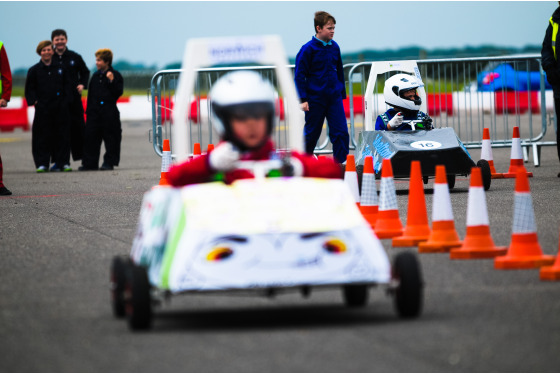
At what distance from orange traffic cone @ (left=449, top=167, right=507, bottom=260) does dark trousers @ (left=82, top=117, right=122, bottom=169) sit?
11675mm

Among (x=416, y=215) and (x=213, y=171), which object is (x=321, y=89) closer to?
(x=416, y=215)

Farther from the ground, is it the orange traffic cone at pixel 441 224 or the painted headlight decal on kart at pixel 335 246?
the painted headlight decal on kart at pixel 335 246

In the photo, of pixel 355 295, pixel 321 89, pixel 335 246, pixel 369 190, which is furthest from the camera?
pixel 321 89

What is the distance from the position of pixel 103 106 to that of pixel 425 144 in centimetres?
776

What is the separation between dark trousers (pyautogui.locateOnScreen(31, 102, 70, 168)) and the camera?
18672mm

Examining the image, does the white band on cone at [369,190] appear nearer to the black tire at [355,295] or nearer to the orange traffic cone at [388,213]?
the orange traffic cone at [388,213]

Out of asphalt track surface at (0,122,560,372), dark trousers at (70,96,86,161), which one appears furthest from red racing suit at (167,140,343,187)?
dark trousers at (70,96,86,161)

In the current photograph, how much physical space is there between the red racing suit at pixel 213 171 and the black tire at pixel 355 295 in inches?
26.9

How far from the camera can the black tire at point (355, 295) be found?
20.0ft

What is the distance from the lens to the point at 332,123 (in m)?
13.8

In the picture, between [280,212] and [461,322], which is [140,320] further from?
[461,322]

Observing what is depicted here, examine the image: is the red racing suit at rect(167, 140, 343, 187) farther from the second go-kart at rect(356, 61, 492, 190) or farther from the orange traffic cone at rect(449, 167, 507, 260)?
the second go-kart at rect(356, 61, 492, 190)

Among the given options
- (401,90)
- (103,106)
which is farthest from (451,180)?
(103,106)

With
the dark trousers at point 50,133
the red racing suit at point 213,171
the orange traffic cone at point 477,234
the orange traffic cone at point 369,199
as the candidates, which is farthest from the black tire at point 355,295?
the dark trousers at point 50,133
